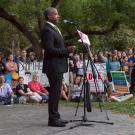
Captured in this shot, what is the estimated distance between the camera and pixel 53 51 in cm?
962

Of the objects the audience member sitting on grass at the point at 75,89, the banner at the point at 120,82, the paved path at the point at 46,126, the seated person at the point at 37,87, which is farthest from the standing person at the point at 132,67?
the paved path at the point at 46,126

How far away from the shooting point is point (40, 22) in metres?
22.2

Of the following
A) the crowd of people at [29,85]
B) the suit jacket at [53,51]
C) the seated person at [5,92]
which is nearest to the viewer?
the suit jacket at [53,51]

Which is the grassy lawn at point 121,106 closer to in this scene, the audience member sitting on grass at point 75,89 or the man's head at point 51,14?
the audience member sitting on grass at point 75,89

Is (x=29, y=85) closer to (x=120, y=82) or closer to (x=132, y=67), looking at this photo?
(x=120, y=82)

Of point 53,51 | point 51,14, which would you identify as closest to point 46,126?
point 53,51

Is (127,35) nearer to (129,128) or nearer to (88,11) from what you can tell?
(88,11)

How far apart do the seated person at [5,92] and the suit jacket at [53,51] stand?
646cm

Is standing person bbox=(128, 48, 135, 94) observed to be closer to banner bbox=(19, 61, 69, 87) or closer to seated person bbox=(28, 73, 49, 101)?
banner bbox=(19, 61, 69, 87)

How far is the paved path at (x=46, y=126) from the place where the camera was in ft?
31.0

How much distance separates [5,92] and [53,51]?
694cm

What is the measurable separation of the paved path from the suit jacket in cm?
118

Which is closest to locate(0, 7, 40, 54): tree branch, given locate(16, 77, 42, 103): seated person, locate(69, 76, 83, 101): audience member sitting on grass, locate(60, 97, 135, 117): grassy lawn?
locate(69, 76, 83, 101): audience member sitting on grass

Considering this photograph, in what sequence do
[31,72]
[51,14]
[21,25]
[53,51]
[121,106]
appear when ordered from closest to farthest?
[53,51] < [51,14] < [121,106] < [31,72] < [21,25]
